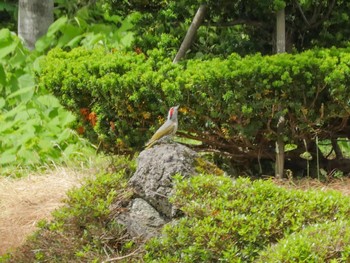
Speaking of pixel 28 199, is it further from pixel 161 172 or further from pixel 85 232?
pixel 161 172

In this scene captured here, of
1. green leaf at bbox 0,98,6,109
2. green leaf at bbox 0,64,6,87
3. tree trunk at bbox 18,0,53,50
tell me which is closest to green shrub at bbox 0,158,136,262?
green leaf at bbox 0,98,6,109

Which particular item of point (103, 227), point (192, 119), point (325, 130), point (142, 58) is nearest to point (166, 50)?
point (142, 58)

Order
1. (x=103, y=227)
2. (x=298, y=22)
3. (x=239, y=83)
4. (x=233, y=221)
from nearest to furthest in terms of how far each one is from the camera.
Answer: (x=233, y=221)
(x=103, y=227)
(x=239, y=83)
(x=298, y=22)

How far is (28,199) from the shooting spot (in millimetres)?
8078

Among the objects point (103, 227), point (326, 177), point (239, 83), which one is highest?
point (239, 83)

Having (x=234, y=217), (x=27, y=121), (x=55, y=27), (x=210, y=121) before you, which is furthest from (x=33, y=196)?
(x=55, y=27)

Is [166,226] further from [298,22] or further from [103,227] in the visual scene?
[298,22]

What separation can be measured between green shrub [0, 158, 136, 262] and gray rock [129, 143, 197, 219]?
129mm

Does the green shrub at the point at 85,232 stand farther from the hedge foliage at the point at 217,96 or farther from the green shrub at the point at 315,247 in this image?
the hedge foliage at the point at 217,96

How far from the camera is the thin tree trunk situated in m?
8.51

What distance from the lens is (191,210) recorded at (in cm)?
569

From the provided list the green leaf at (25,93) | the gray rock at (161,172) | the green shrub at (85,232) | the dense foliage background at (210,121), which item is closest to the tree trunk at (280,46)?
the dense foliage background at (210,121)

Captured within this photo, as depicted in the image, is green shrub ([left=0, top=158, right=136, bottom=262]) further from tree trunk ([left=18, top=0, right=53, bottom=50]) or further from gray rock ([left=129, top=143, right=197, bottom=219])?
tree trunk ([left=18, top=0, right=53, bottom=50])

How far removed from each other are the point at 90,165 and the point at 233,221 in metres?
3.36
